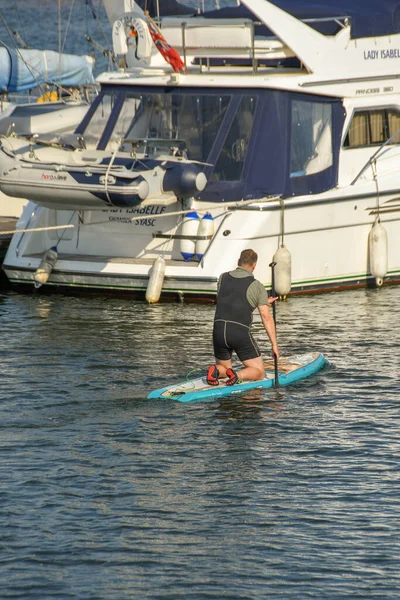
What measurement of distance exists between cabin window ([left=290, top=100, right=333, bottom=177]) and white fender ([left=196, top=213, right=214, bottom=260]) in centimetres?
160

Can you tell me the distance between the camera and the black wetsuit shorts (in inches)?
503

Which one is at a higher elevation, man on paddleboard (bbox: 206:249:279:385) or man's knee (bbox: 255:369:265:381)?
man on paddleboard (bbox: 206:249:279:385)

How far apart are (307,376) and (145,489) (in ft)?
12.6

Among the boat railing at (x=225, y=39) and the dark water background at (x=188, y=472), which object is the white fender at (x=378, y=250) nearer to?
the dark water background at (x=188, y=472)

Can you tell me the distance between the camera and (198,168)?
1727 cm

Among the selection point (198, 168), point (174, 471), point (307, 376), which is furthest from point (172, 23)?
point (174, 471)

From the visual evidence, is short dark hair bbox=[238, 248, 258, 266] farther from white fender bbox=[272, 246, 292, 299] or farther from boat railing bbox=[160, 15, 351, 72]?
boat railing bbox=[160, 15, 351, 72]

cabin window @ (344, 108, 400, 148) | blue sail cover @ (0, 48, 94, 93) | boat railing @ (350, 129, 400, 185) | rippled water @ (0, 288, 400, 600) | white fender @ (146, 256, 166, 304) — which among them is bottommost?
rippled water @ (0, 288, 400, 600)

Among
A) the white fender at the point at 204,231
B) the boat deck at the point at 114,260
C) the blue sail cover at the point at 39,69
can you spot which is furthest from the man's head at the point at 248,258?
the blue sail cover at the point at 39,69

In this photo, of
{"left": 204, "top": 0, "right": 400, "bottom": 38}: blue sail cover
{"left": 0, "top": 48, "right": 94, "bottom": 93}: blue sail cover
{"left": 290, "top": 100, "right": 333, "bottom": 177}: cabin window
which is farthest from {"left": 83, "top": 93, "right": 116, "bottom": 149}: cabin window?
{"left": 0, "top": 48, "right": 94, "bottom": 93}: blue sail cover

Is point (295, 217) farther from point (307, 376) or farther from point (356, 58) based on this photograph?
point (307, 376)

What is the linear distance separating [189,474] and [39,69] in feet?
72.6

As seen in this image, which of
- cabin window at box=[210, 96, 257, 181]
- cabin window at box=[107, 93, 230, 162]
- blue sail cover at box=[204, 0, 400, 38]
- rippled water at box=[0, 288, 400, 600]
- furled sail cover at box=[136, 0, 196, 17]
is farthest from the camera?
furled sail cover at box=[136, 0, 196, 17]

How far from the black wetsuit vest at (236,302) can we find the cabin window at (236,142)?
5.16 m
